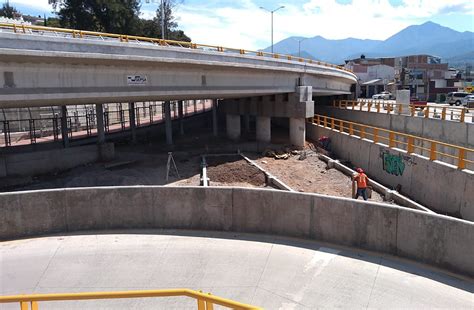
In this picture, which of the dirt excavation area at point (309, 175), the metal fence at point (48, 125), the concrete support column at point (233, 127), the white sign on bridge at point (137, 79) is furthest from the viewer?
the concrete support column at point (233, 127)

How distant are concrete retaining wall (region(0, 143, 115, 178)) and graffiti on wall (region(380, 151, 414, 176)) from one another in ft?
50.3

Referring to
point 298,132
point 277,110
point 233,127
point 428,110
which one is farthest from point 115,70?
point 428,110

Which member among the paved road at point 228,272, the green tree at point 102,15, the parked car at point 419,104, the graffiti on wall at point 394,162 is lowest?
the paved road at point 228,272

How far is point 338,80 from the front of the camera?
139 ft

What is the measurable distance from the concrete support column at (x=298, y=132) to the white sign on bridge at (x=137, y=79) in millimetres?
12680

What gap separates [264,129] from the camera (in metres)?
30.8

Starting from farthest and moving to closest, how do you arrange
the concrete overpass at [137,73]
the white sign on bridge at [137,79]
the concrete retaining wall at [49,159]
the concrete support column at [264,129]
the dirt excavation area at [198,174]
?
the concrete support column at [264,129]
the concrete retaining wall at [49,159]
the dirt excavation area at [198,174]
the white sign on bridge at [137,79]
the concrete overpass at [137,73]

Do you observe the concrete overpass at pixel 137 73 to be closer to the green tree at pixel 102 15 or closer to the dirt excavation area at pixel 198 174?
the dirt excavation area at pixel 198 174

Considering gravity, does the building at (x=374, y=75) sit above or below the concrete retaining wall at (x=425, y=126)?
above

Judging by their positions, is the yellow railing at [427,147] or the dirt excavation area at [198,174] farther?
the dirt excavation area at [198,174]

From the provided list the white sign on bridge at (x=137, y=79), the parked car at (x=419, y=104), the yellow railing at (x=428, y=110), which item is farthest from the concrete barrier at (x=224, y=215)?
the parked car at (x=419, y=104)

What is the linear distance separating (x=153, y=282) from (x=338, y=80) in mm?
37712

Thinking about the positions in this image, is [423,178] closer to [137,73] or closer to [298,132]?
[298,132]

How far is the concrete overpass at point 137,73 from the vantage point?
14.9 metres
